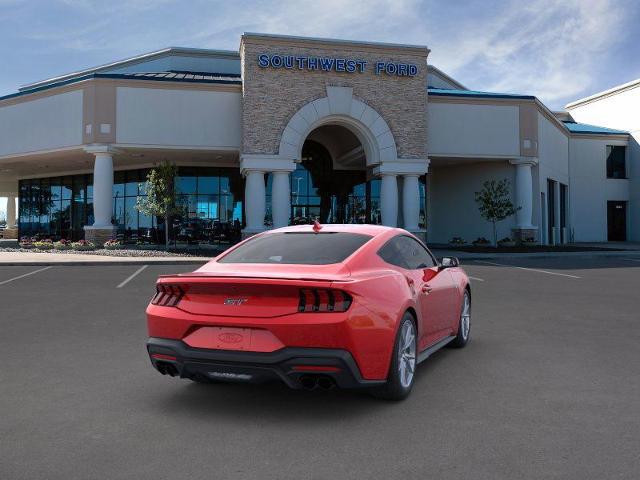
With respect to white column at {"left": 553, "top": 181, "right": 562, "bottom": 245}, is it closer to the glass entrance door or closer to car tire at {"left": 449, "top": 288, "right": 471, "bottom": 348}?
the glass entrance door

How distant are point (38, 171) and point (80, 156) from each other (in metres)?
8.97

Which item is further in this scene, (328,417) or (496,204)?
(496,204)

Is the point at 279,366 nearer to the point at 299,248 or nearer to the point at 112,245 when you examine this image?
the point at 299,248

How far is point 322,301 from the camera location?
4.28m

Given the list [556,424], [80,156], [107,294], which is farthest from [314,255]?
[80,156]

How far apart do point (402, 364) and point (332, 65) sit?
24080 mm

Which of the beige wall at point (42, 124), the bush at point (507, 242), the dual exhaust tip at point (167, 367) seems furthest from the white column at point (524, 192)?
the dual exhaust tip at point (167, 367)

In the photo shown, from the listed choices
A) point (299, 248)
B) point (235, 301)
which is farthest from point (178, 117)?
point (235, 301)

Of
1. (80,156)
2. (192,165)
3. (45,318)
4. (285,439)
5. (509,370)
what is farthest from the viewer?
(192,165)

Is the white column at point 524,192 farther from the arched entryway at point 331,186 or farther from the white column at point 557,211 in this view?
the arched entryway at point 331,186

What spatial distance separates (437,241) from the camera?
3619 cm

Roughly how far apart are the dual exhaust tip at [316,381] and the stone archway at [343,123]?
76.0ft

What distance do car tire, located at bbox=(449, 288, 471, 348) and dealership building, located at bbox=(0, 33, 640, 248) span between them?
2033 centimetres

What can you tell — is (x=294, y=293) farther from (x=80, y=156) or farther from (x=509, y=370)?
(x=80, y=156)
